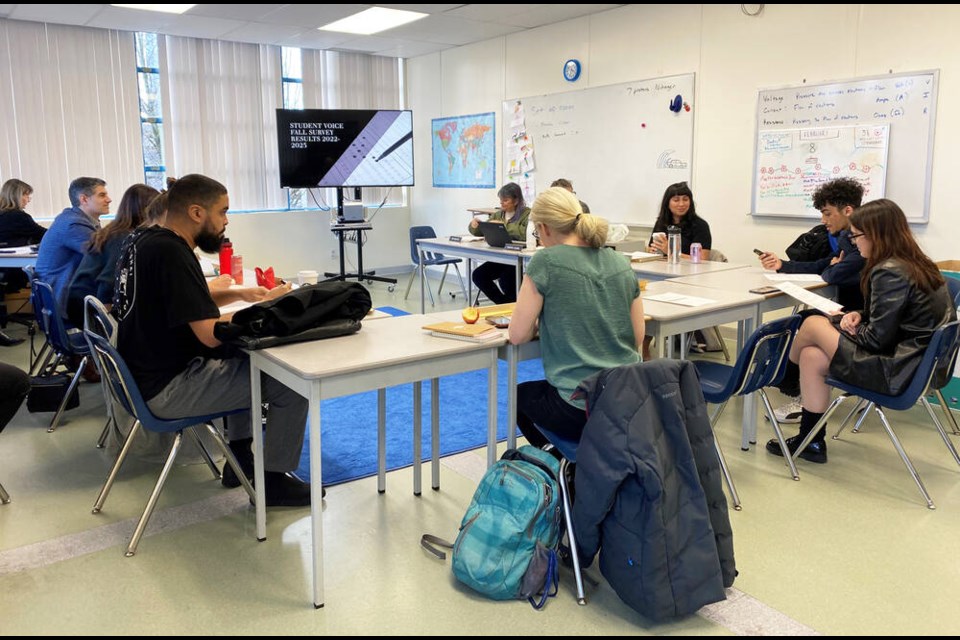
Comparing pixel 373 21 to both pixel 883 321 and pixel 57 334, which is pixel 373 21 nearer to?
pixel 57 334

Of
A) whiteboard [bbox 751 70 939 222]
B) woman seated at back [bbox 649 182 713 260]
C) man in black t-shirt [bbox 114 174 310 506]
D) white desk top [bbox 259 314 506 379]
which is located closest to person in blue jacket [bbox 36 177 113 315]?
man in black t-shirt [bbox 114 174 310 506]

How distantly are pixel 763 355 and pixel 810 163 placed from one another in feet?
8.66

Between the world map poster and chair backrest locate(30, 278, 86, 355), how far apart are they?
15.7 feet

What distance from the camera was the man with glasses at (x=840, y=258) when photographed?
3.70m

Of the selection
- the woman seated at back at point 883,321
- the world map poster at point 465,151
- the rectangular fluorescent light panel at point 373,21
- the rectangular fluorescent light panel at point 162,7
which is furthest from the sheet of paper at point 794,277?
the rectangular fluorescent light panel at point 162,7

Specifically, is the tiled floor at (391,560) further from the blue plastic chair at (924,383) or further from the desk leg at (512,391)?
the desk leg at (512,391)

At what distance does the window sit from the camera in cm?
727

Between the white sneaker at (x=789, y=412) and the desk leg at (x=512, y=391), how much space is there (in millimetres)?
1799

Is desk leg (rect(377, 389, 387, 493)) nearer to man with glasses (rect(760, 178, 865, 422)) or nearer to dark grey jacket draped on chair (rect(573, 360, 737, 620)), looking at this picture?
dark grey jacket draped on chair (rect(573, 360, 737, 620))

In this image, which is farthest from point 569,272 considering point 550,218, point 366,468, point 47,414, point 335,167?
point 335,167

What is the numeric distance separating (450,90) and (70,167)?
3770 mm

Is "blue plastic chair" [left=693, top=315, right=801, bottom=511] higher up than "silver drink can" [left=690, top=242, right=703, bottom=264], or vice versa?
"silver drink can" [left=690, top=242, right=703, bottom=264]

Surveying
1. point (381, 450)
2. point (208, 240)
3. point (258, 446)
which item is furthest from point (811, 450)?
point (208, 240)

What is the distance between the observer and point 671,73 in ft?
19.0
